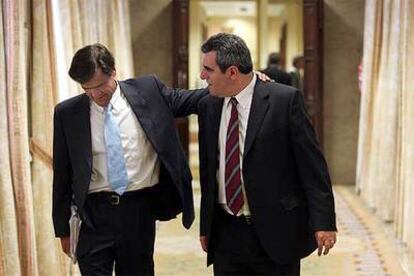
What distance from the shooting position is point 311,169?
2.68 meters

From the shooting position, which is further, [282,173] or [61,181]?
[61,181]

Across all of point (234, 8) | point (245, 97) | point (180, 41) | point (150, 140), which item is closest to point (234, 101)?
point (245, 97)

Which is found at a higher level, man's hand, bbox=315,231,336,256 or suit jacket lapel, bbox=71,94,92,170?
suit jacket lapel, bbox=71,94,92,170

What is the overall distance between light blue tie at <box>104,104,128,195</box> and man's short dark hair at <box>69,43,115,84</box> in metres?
0.25

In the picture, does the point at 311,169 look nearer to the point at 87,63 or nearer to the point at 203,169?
the point at 203,169

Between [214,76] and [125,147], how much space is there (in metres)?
0.51

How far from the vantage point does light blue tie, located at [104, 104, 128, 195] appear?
9.34ft

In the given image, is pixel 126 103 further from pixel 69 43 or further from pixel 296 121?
pixel 69 43

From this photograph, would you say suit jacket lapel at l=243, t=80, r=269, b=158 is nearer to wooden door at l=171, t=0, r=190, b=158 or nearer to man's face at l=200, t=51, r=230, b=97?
man's face at l=200, t=51, r=230, b=97

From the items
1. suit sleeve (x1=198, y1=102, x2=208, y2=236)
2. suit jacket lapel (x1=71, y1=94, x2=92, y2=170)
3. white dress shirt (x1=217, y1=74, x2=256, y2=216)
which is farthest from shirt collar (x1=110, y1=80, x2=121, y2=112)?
white dress shirt (x1=217, y1=74, x2=256, y2=216)

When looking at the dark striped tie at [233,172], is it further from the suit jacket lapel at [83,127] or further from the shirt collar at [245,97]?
the suit jacket lapel at [83,127]

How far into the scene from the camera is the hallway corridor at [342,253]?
5.16 m

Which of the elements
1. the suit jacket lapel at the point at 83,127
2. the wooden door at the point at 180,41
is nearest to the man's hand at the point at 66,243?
the suit jacket lapel at the point at 83,127

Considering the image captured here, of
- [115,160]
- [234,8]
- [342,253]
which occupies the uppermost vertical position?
[234,8]
